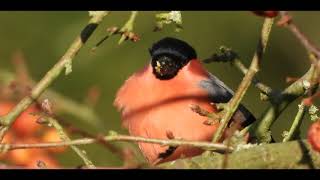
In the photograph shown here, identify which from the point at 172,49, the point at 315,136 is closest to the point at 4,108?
the point at 315,136

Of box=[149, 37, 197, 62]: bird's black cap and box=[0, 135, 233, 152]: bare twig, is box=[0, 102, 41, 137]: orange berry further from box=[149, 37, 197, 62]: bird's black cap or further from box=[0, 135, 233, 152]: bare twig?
box=[149, 37, 197, 62]: bird's black cap

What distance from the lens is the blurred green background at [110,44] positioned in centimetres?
382

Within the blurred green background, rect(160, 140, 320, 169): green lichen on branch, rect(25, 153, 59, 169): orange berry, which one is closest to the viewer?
rect(160, 140, 320, 169): green lichen on branch

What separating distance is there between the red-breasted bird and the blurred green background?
487 mm

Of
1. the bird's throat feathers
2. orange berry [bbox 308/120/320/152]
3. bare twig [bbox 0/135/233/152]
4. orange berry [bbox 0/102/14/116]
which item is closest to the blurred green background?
the bird's throat feathers

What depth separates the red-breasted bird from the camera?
2.96m

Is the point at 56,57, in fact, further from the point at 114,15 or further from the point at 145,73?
the point at 145,73

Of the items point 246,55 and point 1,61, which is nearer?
point 1,61

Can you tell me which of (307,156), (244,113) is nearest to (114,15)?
(244,113)

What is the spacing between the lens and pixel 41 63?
3951 millimetres

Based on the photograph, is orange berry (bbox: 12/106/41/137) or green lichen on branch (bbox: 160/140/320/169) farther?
orange berry (bbox: 12/106/41/137)

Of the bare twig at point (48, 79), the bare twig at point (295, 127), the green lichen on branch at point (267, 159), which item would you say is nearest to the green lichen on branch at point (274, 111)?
the bare twig at point (295, 127)

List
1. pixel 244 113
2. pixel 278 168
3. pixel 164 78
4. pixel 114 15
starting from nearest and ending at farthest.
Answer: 1. pixel 278 168
2. pixel 244 113
3. pixel 164 78
4. pixel 114 15
